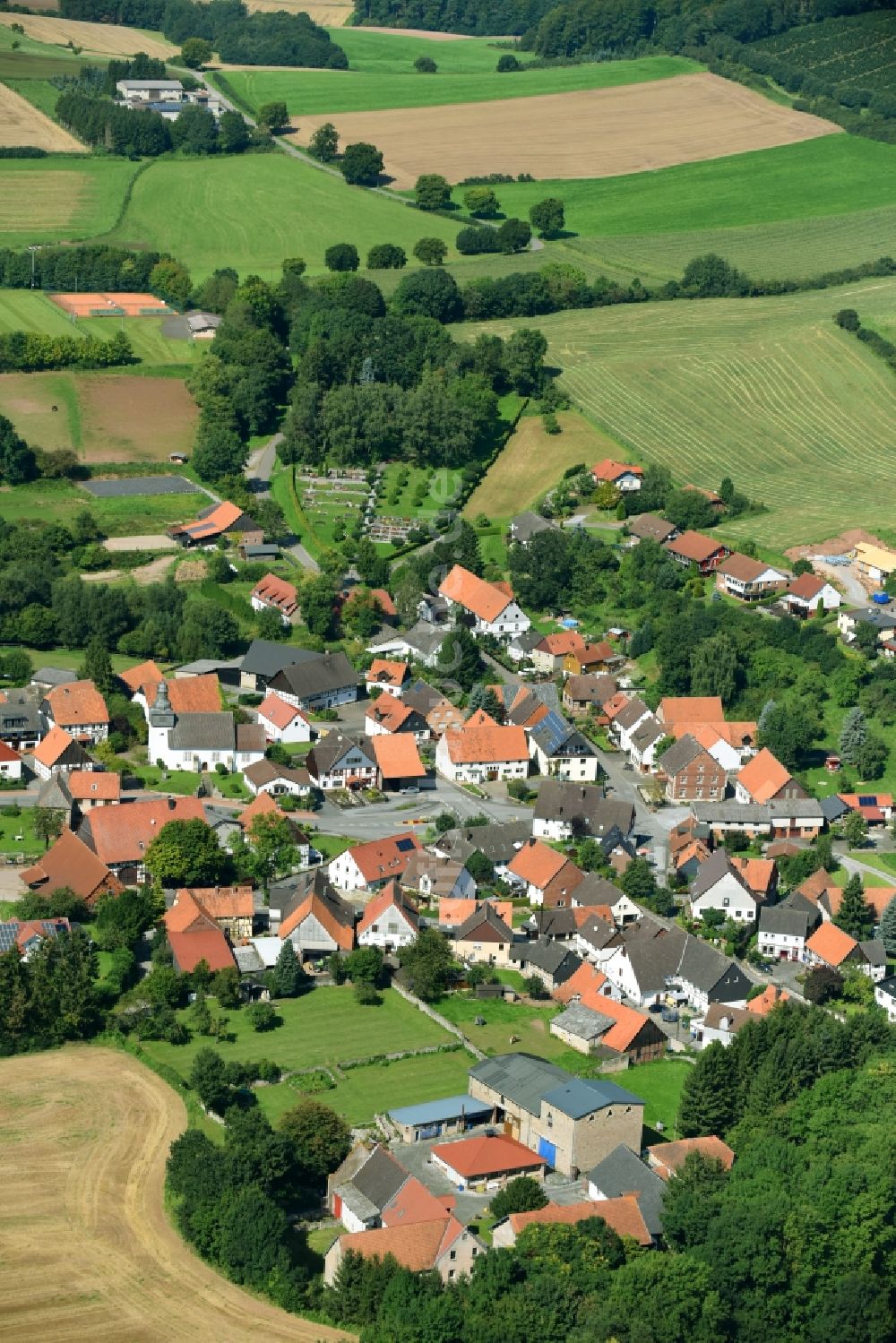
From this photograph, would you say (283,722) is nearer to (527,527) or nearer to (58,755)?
(58,755)

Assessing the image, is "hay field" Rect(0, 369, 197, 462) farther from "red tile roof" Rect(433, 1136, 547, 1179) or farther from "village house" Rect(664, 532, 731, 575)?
"red tile roof" Rect(433, 1136, 547, 1179)

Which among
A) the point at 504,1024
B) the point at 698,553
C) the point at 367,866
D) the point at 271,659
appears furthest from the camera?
the point at 698,553

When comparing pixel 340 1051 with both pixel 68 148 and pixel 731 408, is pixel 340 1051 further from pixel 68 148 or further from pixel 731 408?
pixel 68 148

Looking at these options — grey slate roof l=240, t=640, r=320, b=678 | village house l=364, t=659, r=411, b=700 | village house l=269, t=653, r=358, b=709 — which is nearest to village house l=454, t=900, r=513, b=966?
village house l=269, t=653, r=358, b=709

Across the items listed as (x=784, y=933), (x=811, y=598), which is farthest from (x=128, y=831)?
(x=811, y=598)

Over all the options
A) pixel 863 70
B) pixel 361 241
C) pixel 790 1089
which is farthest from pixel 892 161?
pixel 790 1089

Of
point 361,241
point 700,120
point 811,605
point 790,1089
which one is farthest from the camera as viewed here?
point 700,120
